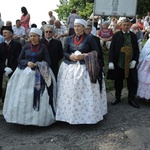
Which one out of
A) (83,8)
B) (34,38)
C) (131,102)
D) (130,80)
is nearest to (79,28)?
(34,38)

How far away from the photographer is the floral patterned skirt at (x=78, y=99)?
15.6 feet

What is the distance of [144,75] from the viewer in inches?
231

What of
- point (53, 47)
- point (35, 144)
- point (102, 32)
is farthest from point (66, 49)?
point (102, 32)

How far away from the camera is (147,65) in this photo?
585 centimetres

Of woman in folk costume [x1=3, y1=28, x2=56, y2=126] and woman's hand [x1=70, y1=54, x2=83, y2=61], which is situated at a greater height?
woman's hand [x1=70, y1=54, x2=83, y2=61]

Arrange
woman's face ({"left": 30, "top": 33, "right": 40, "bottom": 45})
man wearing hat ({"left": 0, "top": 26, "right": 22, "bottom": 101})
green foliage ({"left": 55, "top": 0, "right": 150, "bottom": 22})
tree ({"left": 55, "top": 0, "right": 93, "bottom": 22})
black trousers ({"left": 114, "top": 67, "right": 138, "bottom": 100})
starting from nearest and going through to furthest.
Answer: woman's face ({"left": 30, "top": 33, "right": 40, "bottom": 45}), man wearing hat ({"left": 0, "top": 26, "right": 22, "bottom": 101}), black trousers ({"left": 114, "top": 67, "right": 138, "bottom": 100}), green foliage ({"left": 55, "top": 0, "right": 150, "bottom": 22}), tree ({"left": 55, "top": 0, "right": 93, "bottom": 22})

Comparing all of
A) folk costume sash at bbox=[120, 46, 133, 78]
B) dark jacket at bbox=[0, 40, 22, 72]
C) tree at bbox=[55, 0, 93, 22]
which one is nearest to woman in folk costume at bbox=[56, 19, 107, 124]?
folk costume sash at bbox=[120, 46, 133, 78]

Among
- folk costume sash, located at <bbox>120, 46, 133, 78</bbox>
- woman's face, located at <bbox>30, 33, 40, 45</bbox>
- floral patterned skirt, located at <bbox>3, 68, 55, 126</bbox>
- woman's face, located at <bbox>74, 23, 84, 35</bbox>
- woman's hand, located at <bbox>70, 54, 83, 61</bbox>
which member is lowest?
floral patterned skirt, located at <bbox>3, 68, 55, 126</bbox>

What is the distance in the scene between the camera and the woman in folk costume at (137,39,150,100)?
19.1 ft

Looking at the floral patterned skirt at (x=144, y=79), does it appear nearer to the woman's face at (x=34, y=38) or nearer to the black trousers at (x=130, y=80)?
the black trousers at (x=130, y=80)

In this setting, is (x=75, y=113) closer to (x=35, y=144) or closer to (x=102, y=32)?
(x=35, y=144)

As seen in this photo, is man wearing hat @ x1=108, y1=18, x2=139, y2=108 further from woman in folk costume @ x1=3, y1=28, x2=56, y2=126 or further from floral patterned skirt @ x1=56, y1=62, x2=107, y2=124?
woman in folk costume @ x1=3, y1=28, x2=56, y2=126

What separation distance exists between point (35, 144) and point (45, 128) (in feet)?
1.98

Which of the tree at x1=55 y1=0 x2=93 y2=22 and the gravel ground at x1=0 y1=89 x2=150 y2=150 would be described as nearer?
the gravel ground at x1=0 y1=89 x2=150 y2=150
